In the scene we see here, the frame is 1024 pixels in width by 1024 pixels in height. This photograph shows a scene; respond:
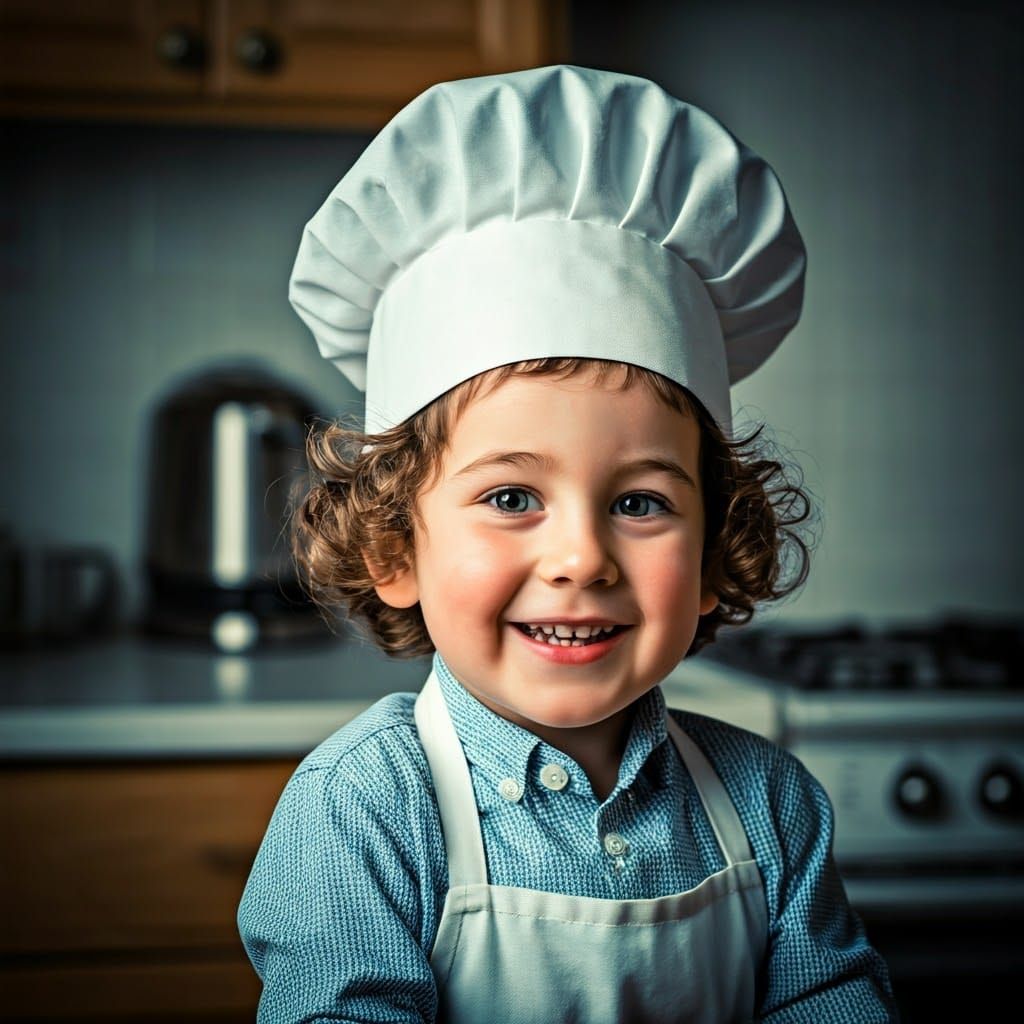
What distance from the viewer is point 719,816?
29.3 inches

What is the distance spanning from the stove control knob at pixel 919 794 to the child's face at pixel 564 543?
71cm

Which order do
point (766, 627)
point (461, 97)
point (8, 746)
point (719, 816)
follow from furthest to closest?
1. point (766, 627)
2. point (8, 746)
3. point (719, 816)
4. point (461, 97)

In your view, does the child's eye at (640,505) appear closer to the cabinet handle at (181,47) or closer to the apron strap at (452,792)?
the apron strap at (452,792)

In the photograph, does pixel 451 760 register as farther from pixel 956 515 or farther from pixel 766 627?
pixel 956 515

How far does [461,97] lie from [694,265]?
17 cm

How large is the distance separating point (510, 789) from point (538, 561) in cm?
15

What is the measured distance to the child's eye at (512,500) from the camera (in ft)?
2.12

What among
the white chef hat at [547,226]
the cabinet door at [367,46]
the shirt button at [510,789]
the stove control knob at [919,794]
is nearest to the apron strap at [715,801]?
the shirt button at [510,789]

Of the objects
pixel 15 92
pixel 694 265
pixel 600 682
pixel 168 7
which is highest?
pixel 168 7

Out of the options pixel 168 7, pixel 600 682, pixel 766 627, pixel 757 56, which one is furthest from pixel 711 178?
pixel 757 56

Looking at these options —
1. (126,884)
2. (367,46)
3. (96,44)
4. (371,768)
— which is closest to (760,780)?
(371,768)

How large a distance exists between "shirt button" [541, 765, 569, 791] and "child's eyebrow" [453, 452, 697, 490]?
185 millimetres

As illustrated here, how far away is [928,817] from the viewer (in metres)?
1.27

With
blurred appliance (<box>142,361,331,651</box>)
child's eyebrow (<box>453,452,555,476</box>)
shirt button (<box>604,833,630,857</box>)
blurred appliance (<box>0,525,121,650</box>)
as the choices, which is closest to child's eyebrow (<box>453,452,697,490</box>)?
child's eyebrow (<box>453,452,555,476</box>)
